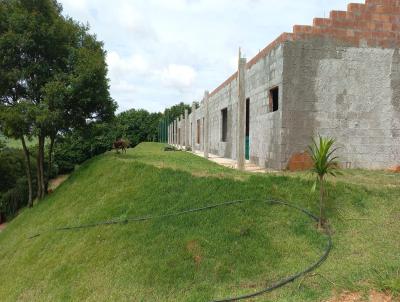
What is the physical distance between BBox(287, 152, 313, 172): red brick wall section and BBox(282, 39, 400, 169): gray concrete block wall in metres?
0.13

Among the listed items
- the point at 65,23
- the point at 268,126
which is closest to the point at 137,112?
the point at 65,23

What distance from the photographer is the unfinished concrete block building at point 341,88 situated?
9.43 meters

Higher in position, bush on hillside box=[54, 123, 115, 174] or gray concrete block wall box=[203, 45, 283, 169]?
gray concrete block wall box=[203, 45, 283, 169]

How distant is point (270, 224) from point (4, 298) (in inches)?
195

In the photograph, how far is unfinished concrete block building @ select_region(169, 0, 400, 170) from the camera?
9430mm

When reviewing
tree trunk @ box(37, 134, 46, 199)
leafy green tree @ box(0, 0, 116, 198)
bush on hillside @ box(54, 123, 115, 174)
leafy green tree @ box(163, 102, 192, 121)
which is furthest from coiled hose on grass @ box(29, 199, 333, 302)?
leafy green tree @ box(163, 102, 192, 121)

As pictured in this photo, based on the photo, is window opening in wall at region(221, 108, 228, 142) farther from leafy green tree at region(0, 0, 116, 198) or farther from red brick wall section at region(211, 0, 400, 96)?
red brick wall section at region(211, 0, 400, 96)

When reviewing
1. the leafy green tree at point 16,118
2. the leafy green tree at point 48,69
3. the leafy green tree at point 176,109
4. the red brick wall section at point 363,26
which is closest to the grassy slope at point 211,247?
the red brick wall section at point 363,26

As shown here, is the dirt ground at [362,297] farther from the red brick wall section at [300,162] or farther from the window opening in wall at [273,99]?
the window opening in wall at [273,99]

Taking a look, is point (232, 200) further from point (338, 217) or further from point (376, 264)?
point (376, 264)

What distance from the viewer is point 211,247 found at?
5.98 meters

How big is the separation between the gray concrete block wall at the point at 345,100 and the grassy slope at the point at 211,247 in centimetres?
135

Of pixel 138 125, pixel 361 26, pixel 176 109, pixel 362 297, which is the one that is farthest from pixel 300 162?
pixel 176 109

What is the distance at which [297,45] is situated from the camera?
30.8 ft
